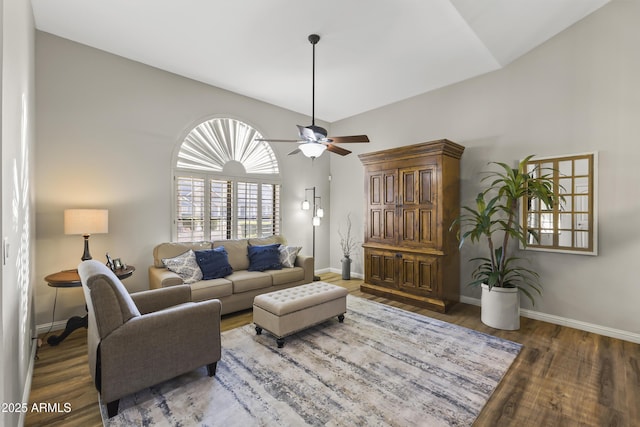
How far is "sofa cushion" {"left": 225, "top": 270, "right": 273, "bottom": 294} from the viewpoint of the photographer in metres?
3.79

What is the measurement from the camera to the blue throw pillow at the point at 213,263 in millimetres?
3795

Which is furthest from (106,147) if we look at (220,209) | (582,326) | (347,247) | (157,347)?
(582,326)

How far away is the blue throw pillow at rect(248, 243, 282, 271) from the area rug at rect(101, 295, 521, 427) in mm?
1117

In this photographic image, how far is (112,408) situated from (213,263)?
2.02m

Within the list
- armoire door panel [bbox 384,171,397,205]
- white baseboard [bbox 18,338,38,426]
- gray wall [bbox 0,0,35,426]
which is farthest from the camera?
armoire door panel [bbox 384,171,397,205]

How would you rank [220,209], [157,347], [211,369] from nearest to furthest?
[157,347]
[211,369]
[220,209]

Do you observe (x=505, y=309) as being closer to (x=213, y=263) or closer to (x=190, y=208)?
(x=213, y=263)

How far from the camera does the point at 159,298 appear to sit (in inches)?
107

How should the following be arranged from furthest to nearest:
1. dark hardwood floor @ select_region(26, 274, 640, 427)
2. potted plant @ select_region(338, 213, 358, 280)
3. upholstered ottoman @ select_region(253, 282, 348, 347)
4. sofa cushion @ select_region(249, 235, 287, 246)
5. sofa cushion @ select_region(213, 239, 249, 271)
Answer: potted plant @ select_region(338, 213, 358, 280) → sofa cushion @ select_region(249, 235, 287, 246) → sofa cushion @ select_region(213, 239, 249, 271) → upholstered ottoman @ select_region(253, 282, 348, 347) → dark hardwood floor @ select_region(26, 274, 640, 427)

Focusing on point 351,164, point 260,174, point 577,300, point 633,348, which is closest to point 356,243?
point 351,164

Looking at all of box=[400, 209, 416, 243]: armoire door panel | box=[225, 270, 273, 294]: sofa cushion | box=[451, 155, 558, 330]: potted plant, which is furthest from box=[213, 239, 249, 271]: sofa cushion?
box=[451, 155, 558, 330]: potted plant

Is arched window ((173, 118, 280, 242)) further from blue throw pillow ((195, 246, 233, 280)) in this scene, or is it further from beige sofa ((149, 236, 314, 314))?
blue throw pillow ((195, 246, 233, 280))

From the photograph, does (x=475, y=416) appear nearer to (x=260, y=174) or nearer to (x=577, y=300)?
(x=577, y=300)

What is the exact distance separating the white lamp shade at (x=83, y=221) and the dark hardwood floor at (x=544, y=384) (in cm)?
122
